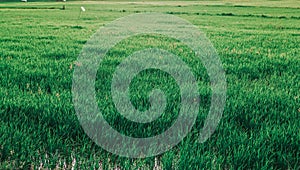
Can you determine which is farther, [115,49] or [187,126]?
[115,49]

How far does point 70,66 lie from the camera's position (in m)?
4.87

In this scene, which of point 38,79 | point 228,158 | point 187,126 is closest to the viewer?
point 228,158

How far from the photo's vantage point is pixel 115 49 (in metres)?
6.90

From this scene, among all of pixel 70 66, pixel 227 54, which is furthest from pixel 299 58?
pixel 70 66

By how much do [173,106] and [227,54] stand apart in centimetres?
400

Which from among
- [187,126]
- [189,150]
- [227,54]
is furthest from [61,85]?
[227,54]

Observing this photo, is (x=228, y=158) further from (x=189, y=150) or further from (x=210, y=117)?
(x=210, y=117)

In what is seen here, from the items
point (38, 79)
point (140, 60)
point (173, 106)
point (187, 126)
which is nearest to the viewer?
point (187, 126)

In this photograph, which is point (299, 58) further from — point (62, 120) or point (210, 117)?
point (62, 120)

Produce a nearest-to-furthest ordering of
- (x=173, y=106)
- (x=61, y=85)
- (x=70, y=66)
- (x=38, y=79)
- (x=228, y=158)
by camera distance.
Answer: (x=228, y=158), (x=173, y=106), (x=61, y=85), (x=38, y=79), (x=70, y=66)

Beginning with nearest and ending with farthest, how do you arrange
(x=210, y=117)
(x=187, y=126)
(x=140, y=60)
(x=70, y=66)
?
1. (x=187, y=126)
2. (x=210, y=117)
3. (x=70, y=66)
4. (x=140, y=60)

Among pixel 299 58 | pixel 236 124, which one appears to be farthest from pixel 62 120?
pixel 299 58

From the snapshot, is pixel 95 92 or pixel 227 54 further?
pixel 227 54

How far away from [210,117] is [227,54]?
13.7 feet
